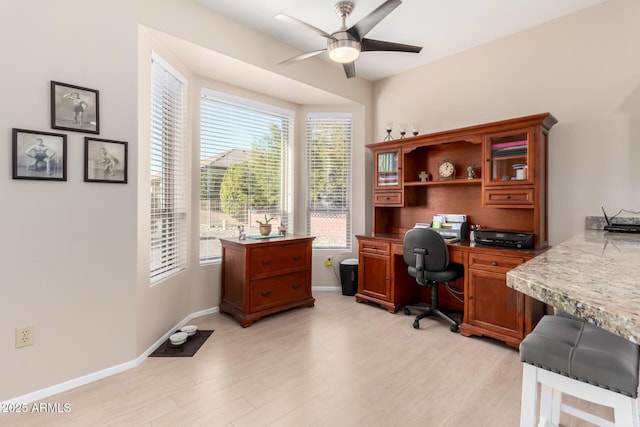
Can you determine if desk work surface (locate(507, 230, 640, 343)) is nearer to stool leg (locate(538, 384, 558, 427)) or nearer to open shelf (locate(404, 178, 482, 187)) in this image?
stool leg (locate(538, 384, 558, 427))

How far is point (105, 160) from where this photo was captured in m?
2.07

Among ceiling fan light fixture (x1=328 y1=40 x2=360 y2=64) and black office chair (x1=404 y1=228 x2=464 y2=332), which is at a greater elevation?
ceiling fan light fixture (x1=328 y1=40 x2=360 y2=64)

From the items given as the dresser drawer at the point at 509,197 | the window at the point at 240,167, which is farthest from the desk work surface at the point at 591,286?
the window at the point at 240,167

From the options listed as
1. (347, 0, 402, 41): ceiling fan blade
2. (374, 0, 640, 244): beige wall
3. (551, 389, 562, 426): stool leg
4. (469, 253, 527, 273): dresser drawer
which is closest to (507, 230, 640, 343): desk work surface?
(551, 389, 562, 426): stool leg

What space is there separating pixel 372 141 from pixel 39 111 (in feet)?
11.2

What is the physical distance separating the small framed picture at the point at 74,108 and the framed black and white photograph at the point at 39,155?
0.10m

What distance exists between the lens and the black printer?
8.23 ft

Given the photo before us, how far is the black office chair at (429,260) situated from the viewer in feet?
9.06

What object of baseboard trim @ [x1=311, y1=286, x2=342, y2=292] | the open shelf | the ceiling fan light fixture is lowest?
baseboard trim @ [x1=311, y1=286, x2=342, y2=292]

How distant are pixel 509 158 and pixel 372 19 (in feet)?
5.69

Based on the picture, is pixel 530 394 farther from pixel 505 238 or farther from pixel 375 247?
pixel 375 247

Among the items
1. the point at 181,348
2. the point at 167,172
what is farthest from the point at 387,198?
the point at 181,348

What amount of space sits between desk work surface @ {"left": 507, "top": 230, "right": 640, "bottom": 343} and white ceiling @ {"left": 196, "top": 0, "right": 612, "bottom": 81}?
7.93ft

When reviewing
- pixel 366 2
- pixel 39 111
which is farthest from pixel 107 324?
pixel 366 2
